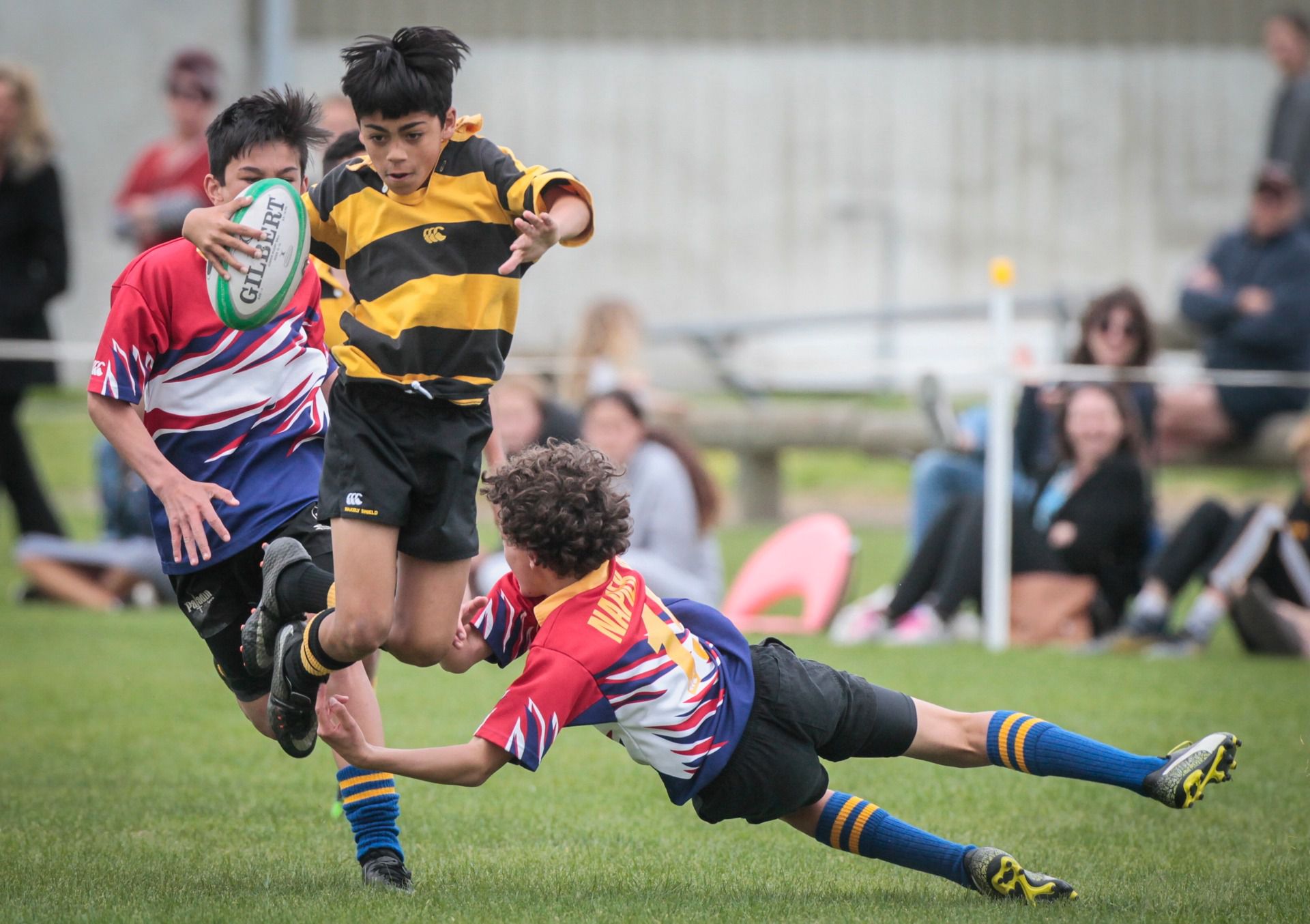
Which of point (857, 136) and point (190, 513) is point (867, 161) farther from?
point (190, 513)

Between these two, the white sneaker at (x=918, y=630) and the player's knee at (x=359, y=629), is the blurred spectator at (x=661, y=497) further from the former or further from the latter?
the player's knee at (x=359, y=629)

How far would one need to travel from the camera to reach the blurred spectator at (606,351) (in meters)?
8.95

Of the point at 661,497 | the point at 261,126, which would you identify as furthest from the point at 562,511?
the point at 661,497

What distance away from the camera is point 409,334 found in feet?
11.0

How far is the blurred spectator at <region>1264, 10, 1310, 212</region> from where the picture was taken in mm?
9633

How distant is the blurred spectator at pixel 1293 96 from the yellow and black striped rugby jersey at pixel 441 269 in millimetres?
7534

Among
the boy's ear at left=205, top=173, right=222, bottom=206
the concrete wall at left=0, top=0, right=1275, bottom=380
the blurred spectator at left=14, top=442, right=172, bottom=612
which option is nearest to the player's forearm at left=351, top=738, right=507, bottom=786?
the boy's ear at left=205, top=173, right=222, bottom=206

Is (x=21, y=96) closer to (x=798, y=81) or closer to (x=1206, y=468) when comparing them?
(x=1206, y=468)

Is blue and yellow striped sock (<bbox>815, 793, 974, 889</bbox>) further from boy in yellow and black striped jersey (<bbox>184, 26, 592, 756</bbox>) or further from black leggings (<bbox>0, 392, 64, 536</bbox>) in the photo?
black leggings (<bbox>0, 392, 64, 536</bbox>)

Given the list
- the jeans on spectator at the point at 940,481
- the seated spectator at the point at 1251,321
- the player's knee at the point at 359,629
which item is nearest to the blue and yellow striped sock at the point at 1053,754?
the player's knee at the point at 359,629

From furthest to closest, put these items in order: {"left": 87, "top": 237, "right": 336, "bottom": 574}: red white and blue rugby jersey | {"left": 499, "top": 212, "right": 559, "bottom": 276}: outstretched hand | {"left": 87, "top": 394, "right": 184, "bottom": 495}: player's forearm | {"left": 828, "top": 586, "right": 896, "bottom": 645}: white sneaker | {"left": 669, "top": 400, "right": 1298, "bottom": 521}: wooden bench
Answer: {"left": 669, "top": 400, "right": 1298, "bottom": 521}: wooden bench, {"left": 828, "top": 586, "right": 896, "bottom": 645}: white sneaker, {"left": 87, "top": 237, "right": 336, "bottom": 574}: red white and blue rugby jersey, {"left": 87, "top": 394, "right": 184, "bottom": 495}: player's forearm, {"left": 499, "top": 212, "right": 559, "bottom": 276}: outstretched hand

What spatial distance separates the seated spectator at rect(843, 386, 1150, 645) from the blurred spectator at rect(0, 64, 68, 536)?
4.61 metres

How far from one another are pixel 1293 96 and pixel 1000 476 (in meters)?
4.06

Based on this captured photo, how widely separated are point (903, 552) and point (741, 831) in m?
6.99
